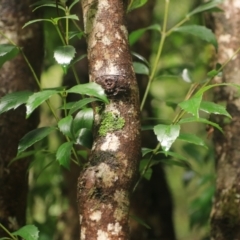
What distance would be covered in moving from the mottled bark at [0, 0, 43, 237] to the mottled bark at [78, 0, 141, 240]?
13.3 inches

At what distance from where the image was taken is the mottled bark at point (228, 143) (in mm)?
1137

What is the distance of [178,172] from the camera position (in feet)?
10.8

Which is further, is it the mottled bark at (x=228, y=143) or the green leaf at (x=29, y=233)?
the mottled bark at (x=228, y=143)

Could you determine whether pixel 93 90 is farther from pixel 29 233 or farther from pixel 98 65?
pixel 29 233

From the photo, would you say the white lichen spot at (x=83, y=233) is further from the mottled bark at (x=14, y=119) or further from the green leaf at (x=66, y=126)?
the mottled bark at (x=14, y=119)

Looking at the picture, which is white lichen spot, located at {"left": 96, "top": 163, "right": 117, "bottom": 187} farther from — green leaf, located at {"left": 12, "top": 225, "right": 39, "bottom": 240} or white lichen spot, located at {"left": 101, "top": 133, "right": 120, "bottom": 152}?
green leaf, located at {"left": 12, "top": 225, "right": 39, "bottom": 240}

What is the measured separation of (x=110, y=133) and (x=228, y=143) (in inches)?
20.3

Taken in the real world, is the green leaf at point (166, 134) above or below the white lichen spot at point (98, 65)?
below

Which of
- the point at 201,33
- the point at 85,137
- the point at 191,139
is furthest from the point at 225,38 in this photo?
the point at 85,137

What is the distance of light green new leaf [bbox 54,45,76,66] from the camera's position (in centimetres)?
82

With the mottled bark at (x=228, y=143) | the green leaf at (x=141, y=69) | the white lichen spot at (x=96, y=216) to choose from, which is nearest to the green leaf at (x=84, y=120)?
the white lichen spot at (x=96, y=216)

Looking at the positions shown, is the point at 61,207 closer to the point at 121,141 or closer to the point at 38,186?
the point at 38,186

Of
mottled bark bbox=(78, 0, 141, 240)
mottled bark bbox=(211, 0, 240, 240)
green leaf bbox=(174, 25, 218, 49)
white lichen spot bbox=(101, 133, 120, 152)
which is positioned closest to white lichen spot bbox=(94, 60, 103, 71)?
mottled bark bbox=(78, 0, 141, 240)

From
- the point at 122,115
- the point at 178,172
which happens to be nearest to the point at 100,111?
the point at 122,115
